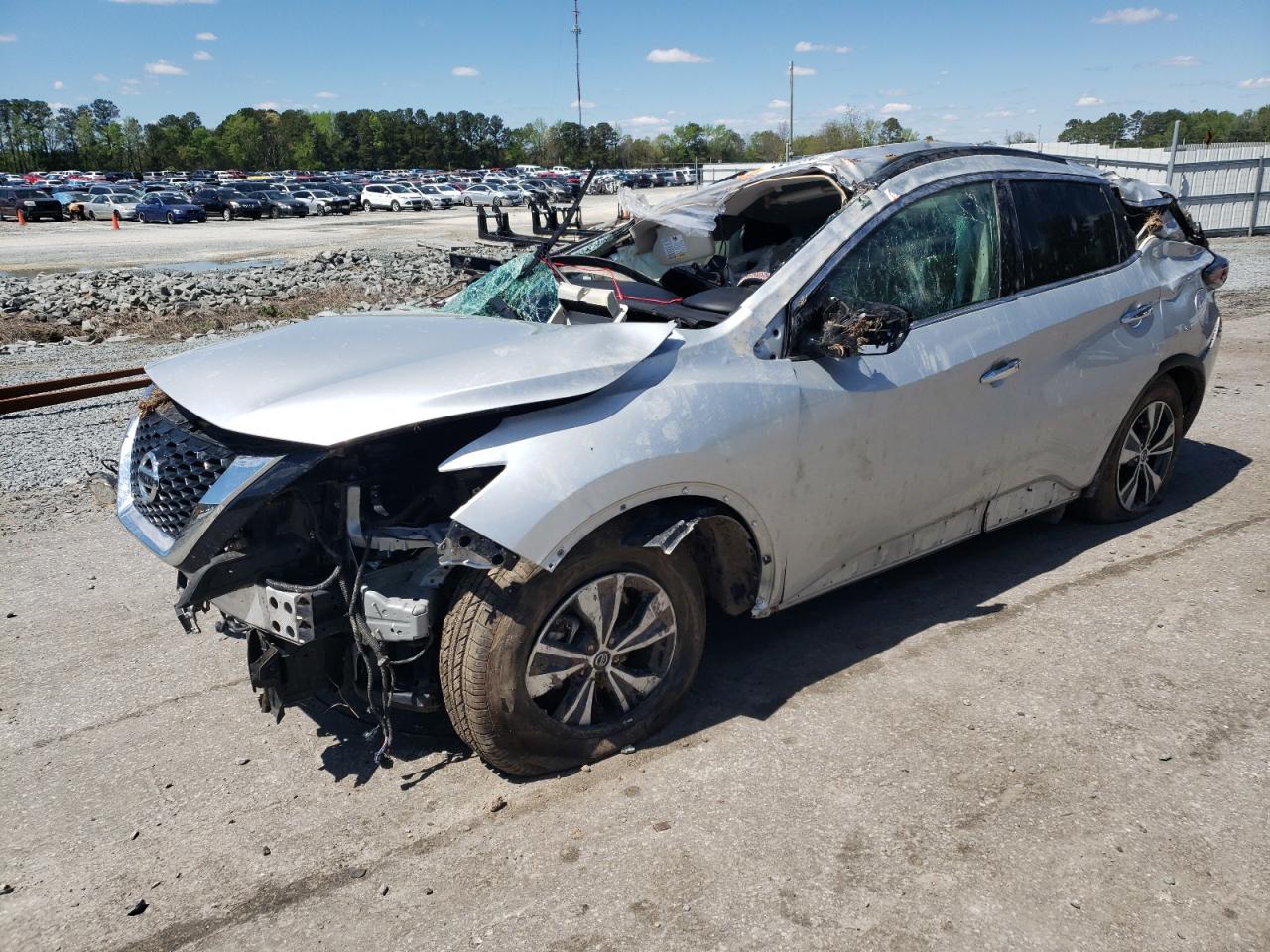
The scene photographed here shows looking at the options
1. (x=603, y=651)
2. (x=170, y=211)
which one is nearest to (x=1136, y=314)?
(x=603, y=651)

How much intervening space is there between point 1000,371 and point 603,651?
2.05 metres

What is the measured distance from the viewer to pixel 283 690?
3.14m

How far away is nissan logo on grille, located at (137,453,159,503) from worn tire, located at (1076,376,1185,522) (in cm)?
420

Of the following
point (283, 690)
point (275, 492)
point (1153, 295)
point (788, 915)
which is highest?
point (1153, 295)

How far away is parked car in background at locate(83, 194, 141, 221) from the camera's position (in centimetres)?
4750

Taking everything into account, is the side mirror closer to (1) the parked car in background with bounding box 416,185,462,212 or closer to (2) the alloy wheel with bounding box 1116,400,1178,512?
(2) the alloy wheel with bounding box 1116,400,1178,512

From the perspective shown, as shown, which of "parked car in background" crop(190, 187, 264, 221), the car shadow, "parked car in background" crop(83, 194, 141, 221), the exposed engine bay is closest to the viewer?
the car shadow

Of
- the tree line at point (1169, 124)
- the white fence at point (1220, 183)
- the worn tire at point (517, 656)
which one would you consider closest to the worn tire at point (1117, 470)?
the worn tire at point (517, 656)

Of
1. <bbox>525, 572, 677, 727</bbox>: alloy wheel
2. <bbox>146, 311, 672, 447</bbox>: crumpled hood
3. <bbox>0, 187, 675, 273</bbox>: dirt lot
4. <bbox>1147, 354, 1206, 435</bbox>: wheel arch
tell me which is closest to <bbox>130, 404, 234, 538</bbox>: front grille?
<bbox>146, 311, 672, 447</bbox>: crumpled hood

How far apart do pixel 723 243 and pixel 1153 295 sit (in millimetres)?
2123

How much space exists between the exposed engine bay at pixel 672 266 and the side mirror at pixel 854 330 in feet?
1.04

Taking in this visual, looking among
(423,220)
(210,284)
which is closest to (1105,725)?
(210,284)

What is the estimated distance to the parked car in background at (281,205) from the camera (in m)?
49.1

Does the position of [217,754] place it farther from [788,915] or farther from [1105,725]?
[1105,725]
